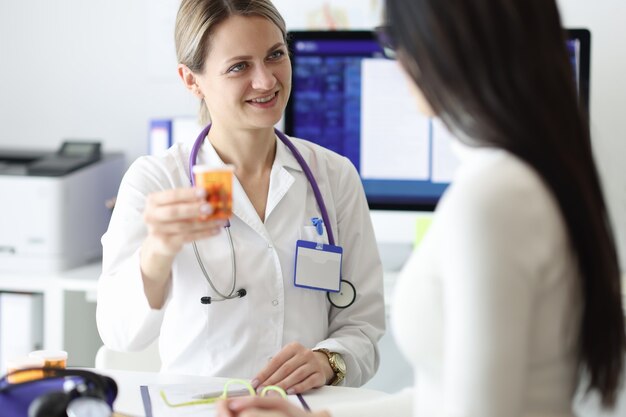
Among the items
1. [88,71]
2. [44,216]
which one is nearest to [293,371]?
[44,216]

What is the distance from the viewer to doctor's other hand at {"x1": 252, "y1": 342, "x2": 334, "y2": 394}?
5.20ft

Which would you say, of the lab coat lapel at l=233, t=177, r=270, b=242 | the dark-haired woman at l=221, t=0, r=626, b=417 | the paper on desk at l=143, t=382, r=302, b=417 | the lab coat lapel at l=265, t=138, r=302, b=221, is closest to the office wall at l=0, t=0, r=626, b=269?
the lab coat lapel at l=265, t=138, r=302, b=221

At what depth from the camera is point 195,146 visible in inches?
73.0

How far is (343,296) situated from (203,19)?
0.63 m

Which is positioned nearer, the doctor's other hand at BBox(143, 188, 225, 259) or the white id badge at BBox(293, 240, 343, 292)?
the doctor's other hand at BBox(143, 188, 225, 259)

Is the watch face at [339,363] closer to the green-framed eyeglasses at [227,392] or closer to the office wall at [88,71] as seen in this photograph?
the green-framed eyeglasses at [227,392]

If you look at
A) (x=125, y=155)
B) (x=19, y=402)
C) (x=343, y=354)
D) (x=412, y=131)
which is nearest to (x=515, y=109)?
(x=19, y=402)

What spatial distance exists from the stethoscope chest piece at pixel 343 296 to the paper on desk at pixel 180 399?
33cm

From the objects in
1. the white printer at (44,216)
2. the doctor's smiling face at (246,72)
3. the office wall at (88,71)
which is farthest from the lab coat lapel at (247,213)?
the office wall at (88,71)

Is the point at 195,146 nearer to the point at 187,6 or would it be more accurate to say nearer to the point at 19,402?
the point at 187,6

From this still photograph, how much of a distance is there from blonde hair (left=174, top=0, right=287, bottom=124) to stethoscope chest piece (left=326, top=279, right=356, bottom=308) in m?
0.54

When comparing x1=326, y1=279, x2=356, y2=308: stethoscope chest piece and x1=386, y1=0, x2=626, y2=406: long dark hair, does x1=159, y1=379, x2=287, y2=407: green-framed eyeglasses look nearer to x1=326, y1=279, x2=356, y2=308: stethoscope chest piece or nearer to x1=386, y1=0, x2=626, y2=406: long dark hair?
x1=326, y1=279, x2=356, y2=308: stethoscope chest piece

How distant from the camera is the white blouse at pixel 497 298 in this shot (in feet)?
2.96

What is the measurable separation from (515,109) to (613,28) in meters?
2.09
